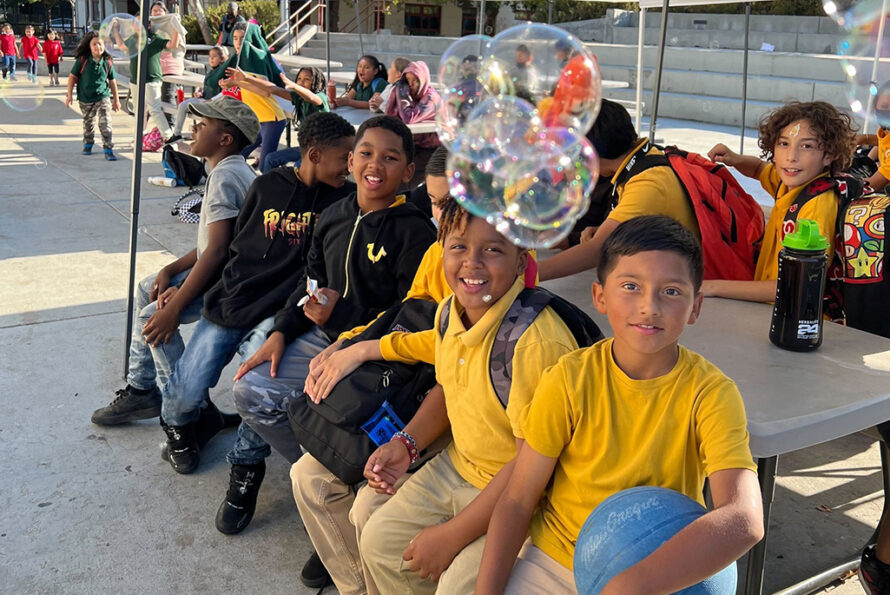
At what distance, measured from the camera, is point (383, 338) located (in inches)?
94.6

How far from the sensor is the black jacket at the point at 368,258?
2752 millimetres

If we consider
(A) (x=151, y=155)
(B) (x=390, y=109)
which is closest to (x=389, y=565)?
(B) (x=390, y=109)

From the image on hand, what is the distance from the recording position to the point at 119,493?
10.3 ft

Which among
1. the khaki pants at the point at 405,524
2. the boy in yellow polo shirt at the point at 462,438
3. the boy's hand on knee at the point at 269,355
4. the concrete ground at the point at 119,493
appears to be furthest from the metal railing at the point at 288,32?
the khaki pants at the point at 405,524

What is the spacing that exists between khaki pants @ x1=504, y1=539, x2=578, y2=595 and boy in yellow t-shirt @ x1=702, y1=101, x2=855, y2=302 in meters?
1.15

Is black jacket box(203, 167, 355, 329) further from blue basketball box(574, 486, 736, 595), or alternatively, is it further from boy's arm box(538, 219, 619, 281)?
blue basketball box(574, 486, 736, 595)

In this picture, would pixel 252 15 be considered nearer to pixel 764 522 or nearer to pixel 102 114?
pixel 102 114

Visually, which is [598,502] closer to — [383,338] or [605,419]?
[605,419]

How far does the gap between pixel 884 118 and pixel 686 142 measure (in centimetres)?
826

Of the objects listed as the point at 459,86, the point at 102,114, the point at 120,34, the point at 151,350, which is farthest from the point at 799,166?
the point at 102,114

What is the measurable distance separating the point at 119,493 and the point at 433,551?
5.61 ft

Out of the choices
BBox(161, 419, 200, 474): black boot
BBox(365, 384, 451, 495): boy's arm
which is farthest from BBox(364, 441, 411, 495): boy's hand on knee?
BBox(161, 419, 200, 474): black boot

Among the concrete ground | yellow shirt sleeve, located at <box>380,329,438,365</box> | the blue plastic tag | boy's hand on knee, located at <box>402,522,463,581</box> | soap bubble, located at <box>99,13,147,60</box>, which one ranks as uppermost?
soap bubble, located at <box>99,13,147,60</box>

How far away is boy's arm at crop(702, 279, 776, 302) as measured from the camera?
101 inches
